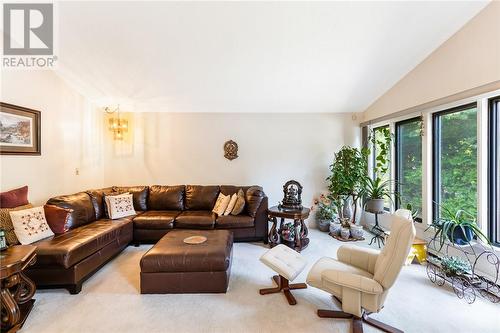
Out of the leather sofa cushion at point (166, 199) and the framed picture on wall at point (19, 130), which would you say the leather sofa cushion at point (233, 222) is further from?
the framed picture on wall at point (19, 130)

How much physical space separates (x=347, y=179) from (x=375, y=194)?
1.71 ft

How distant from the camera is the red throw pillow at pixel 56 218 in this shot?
2703 millimetres

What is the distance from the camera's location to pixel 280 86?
3.77 metres

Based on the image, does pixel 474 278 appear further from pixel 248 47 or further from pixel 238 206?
pixel 248 47

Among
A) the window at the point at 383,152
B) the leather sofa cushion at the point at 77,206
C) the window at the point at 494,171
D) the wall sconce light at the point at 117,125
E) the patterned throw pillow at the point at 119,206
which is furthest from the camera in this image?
the wall sconce light at the point at 117,125

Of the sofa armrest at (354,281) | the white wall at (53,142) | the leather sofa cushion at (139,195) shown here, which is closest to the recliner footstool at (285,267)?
the sofa armrest at (354,281)

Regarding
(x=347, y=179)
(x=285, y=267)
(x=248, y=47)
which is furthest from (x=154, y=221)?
(x=347, y=179)

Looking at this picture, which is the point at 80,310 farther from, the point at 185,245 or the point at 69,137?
the point at 69,137

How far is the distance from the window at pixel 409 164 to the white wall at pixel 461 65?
466 millimetres

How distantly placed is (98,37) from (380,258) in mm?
3901

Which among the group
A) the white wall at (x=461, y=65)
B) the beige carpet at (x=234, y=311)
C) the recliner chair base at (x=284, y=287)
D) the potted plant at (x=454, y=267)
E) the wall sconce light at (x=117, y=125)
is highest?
the white wall at (x=461, y=65)

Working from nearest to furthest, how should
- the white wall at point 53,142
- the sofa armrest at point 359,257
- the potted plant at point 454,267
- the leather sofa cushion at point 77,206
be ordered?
the sofa armrest at point 359,257 < the potted plant at point 454,267 < the white wall at point 53,142 < the leather sofa cushion at point 77,206

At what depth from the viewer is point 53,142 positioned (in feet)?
11.3

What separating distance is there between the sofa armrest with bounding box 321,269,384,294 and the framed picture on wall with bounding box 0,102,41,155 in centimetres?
392
